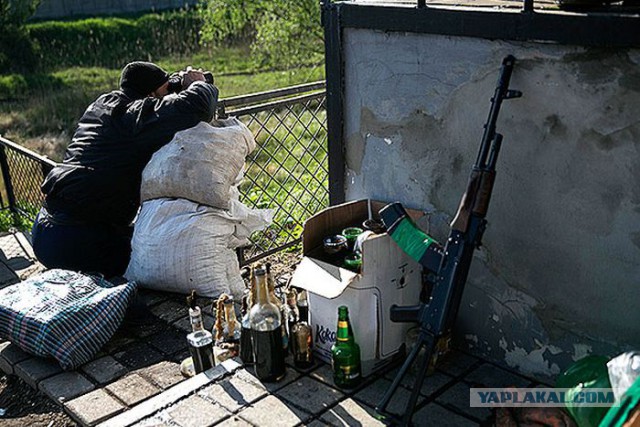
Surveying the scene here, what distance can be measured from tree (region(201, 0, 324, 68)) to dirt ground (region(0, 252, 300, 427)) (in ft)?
27.5

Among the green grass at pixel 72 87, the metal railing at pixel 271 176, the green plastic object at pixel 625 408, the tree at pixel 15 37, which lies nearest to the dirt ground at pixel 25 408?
the metal railing at pixel 271 176

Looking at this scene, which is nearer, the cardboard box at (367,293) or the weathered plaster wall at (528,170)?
the weathered plaster wall at (528,170)

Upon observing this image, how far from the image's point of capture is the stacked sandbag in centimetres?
427

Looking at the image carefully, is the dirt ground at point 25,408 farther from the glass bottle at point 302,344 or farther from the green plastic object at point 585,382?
the green plastic object at point 585,382

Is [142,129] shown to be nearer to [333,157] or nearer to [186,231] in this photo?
[186,231]

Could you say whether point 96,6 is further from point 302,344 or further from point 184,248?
point 302,344

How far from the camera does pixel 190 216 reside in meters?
4.29

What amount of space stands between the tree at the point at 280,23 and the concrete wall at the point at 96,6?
37.4ft

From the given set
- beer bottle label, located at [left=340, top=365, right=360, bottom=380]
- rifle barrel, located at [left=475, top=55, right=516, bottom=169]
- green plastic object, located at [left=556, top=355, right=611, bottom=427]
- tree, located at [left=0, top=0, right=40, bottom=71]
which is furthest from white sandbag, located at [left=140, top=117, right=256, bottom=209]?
tree, located at [left=0, top=0, right=40, bottom=71]

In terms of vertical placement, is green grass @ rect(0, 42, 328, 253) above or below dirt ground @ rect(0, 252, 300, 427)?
below

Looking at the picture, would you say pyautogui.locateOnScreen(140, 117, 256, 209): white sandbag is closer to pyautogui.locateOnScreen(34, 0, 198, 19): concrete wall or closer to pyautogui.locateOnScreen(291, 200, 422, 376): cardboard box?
pyautogui.locateOnScreen(291, 200, 422, 376): cardboard box

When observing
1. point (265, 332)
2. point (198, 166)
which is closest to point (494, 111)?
point (265, 332)

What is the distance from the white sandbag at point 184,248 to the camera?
427cm

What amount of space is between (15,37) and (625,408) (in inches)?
651
